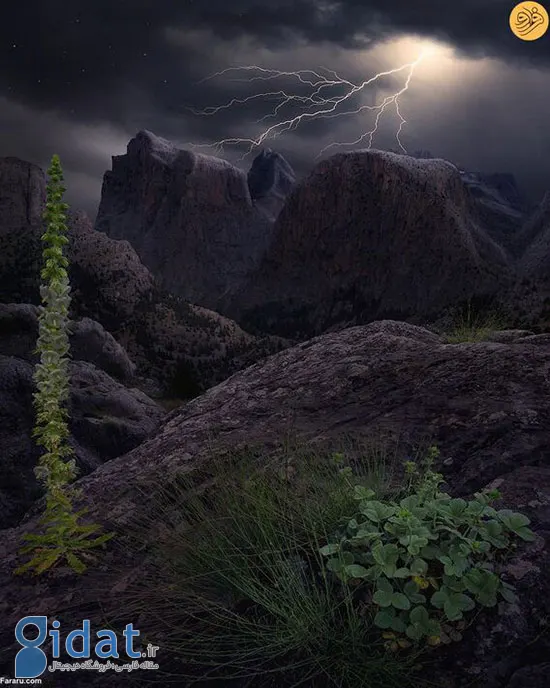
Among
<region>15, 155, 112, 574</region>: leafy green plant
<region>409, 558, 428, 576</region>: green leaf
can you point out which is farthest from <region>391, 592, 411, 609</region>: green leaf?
<region>15, 155, 112, 574</region>: leafy green plant

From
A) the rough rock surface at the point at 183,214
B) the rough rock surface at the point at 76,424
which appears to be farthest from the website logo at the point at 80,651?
the rough rock surface at the point at 183,214

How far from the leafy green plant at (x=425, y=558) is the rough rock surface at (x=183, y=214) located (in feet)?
482

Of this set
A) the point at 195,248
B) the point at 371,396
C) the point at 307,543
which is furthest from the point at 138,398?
the point at 195,248

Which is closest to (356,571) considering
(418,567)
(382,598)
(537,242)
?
(382,598)

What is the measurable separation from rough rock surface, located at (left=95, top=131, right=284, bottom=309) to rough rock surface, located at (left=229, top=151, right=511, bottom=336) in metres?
37.1

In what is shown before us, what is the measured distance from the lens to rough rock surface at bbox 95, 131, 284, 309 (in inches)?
6117

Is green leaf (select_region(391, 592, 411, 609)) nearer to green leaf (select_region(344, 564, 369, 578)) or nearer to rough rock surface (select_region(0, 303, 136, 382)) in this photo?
green leaf (select_region(344, 564, 369, 578))

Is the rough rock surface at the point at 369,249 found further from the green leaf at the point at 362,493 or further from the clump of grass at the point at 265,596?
the green leaf at the point at 362,493

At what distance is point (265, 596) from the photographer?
2.59 m

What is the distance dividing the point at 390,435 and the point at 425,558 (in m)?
1.87

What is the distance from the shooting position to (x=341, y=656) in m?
2.38

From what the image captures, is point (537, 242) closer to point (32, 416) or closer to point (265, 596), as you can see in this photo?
point (32, 416)

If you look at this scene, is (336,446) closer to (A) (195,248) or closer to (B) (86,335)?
(B) (86,335)

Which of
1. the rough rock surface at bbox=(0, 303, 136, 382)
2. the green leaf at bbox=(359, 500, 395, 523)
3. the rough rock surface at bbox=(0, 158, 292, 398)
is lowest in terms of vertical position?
the green leaf at bbox=(359, 500, 395, 523)
